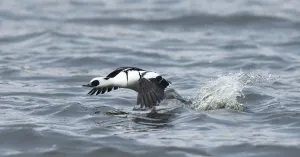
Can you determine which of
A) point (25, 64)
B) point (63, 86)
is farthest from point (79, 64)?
point (63, 86)

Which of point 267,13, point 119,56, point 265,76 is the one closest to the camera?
point 265,76

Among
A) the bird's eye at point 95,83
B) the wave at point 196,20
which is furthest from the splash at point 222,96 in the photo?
the wave at point 196,20

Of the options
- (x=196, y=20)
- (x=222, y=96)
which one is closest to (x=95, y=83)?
(x=222, y=96)

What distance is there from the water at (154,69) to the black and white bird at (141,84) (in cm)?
31

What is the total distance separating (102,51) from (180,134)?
26.2ft

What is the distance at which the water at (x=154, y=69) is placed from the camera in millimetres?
9422

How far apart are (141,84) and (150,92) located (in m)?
0.19

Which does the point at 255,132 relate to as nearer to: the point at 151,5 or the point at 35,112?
the point at 35,112

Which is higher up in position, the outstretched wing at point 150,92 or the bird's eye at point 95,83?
the bird's eye at point 95,83

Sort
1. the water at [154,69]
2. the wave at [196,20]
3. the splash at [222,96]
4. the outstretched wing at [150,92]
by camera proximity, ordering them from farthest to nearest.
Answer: the wave at [196,20]
the splash at [222,96]
the outstretched wing at [150,92]
the water at [154,69]

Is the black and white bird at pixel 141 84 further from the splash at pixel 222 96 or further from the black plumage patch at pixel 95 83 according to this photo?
the splash at pixel 222 96

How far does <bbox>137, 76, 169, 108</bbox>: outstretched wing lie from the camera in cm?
1034

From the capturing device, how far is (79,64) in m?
16.0

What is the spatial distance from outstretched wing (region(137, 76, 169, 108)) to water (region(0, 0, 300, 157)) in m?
0.28
